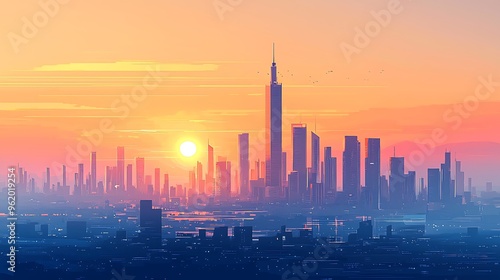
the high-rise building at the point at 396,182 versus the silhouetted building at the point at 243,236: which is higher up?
the high-rise building at the point at 396,182

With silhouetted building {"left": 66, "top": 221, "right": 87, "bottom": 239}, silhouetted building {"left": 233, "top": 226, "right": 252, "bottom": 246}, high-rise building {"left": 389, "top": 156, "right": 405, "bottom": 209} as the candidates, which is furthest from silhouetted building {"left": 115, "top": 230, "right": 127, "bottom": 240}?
high-rise building {"left": 389, "top": 156, "right": 405, "bottom": 209}

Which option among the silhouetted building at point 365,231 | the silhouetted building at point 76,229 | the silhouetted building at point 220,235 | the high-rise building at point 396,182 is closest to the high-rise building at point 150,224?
the silhouetted building at point 220,235

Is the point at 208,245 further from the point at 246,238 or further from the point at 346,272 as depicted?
the point at 346,272

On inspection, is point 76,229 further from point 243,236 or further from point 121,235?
point 243,236

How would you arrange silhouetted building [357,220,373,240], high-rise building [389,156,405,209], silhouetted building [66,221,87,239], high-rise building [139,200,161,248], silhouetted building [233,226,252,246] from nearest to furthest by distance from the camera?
silhouetted building [233,226,252,246] → high-rise building [139,200,161,248] → silhouetted building [66,221,87,239] → silhouetted building [357,220,373,240] → high-rise building [389,156,405,209]

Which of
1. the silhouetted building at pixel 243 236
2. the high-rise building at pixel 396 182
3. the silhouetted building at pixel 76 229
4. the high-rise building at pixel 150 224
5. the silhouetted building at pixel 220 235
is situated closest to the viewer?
the silhouetted building at pixel 243 236

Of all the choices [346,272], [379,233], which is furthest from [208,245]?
[379,233]

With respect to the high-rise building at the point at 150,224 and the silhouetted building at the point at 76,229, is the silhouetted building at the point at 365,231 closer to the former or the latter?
the high-rise building at the point at 150,224

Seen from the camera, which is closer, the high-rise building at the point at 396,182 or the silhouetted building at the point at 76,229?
the silhouetted building at the point at 76,229

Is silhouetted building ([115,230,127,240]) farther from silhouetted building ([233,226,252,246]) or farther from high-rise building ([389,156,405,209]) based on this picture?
high-rise building ([389,156,405,209])
